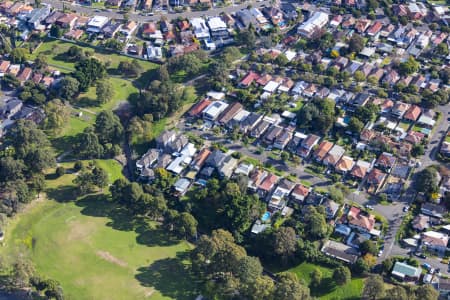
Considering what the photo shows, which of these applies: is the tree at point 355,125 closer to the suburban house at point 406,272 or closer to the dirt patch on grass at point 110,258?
the suburban house at point 406,272

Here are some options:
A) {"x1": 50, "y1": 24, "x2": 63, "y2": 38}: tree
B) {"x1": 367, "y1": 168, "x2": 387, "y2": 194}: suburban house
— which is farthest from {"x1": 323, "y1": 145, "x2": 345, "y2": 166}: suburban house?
{"x1": 50, "y1": 24, "x2": 63, "y2": 38}: tree

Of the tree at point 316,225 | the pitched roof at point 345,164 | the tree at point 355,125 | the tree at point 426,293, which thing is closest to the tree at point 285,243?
the tree at point 316,225

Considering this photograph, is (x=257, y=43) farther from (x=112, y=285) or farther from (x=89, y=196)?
(x=112, y=285)

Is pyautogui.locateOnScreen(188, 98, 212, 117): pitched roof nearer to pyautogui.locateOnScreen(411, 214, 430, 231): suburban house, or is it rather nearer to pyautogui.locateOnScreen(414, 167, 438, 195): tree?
pyautogui.locateOnScreen(414, 167, 438, 195): tree

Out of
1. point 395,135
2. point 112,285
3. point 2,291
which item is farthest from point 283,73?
point 2,291

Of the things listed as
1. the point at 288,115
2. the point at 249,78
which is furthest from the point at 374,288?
the point at 249,78
